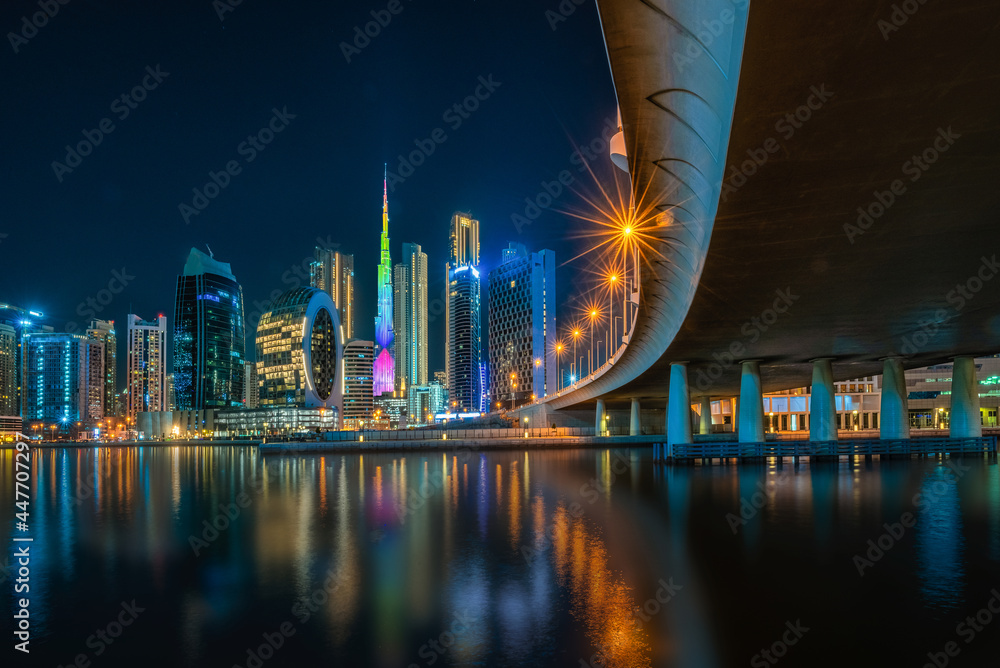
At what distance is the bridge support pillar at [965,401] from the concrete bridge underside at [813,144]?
29.3m

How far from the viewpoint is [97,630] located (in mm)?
11406

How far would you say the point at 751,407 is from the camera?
4906 cm

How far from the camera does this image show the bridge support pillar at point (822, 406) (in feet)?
158

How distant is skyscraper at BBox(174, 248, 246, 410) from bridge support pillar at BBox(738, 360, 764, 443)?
17061 centimetres

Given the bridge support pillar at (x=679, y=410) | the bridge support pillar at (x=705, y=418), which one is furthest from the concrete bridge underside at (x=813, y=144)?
the bridge support pillar at (x=705, y=418)

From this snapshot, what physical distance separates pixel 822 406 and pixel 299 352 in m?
141

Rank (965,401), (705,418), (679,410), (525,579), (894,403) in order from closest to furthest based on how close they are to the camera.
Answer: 1. (525,579)
2. (679,410)
3. (894,403)
4. (965,401)
5. (705,418)

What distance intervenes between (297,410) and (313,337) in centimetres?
2040

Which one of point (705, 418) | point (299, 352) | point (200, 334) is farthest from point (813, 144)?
point (200, 334)

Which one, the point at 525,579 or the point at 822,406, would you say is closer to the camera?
the point at 525,579

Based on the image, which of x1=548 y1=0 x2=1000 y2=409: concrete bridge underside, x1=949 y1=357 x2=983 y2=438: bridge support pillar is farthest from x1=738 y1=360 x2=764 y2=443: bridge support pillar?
x1=548 y1=0 x2=1000 y2=409: concrete bridge underside

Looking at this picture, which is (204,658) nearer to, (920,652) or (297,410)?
(920,652)

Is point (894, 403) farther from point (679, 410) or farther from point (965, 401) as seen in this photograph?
point (679, 410)

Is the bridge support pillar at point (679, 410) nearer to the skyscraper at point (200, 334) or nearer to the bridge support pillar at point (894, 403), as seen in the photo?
the bridge support pillar at point (894, 403)
